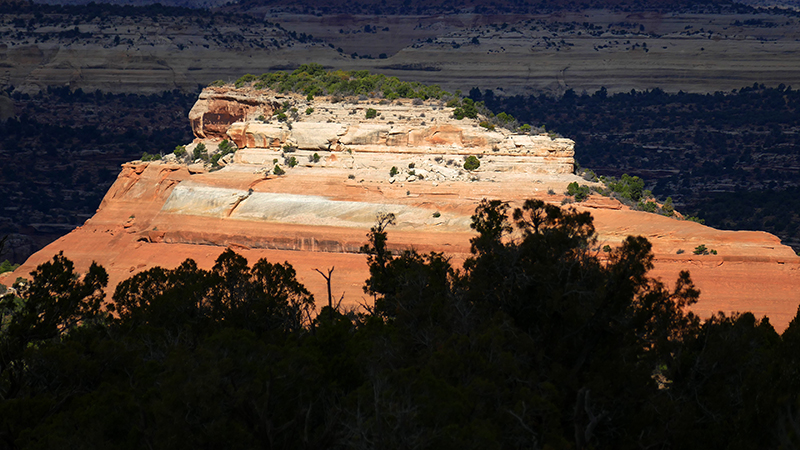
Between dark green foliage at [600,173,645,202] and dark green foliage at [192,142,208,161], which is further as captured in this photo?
dark green foliage at [192,142,208,161]

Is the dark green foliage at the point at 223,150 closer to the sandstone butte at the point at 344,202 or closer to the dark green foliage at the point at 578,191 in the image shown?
the sandstone butte at the point at 344,202

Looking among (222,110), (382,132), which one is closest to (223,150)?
(222,110)

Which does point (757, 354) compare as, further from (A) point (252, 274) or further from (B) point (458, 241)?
(B) point (458, 241)

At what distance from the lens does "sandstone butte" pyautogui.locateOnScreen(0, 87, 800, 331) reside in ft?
133

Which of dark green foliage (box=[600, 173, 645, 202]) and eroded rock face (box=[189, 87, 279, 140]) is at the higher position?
eroded rock face (box=[189, 87, 279, 140])

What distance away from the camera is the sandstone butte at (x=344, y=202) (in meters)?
40.7

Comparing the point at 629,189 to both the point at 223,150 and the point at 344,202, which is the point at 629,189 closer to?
the point at 344,202

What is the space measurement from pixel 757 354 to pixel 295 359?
1037cm

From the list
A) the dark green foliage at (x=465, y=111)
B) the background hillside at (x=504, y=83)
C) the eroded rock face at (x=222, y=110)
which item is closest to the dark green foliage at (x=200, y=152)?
the eroded rock face at (x=222, y=110)

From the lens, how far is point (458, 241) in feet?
141

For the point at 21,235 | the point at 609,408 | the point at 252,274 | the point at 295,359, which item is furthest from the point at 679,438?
the point at 21,235

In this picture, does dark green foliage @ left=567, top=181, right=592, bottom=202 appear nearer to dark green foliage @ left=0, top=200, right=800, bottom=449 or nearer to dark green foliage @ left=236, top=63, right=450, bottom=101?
dark green foliage @ left=236, top=63, right=450, bottom=101

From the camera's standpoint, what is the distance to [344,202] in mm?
45750

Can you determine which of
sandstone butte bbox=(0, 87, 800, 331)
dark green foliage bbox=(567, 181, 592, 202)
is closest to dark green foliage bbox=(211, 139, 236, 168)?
sandstone butte bbox=(0, 87, 800, 331)
